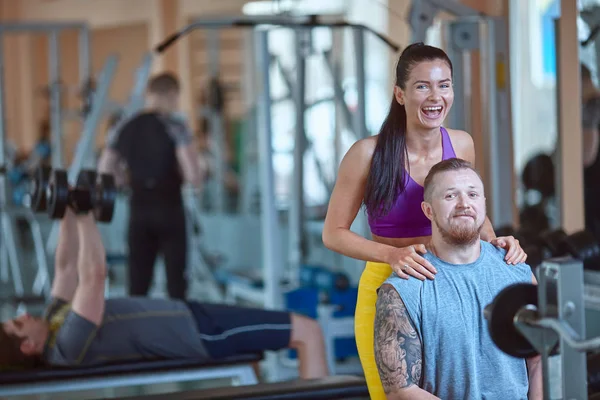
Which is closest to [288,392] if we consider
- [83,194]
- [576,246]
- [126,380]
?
[126,380]

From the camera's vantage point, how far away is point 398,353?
1.50 meters

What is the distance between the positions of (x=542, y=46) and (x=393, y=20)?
972mm

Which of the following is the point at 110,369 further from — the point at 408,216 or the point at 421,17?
the point at 421,17

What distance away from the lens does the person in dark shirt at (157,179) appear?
379 cm

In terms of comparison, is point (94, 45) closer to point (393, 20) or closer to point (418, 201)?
point (393, 20)

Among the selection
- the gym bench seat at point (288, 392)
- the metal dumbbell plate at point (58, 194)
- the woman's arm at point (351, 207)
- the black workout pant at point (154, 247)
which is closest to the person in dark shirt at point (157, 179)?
the black workout pant at point (154, 247)

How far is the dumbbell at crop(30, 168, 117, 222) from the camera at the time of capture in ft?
8.06

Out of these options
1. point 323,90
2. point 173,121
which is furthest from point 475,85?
point 323,90

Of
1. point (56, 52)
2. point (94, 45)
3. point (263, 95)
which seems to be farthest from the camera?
point (94, 45)

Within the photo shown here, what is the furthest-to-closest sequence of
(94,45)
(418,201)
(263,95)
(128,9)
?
(94,45), (128,9), (263,95), (418,201)

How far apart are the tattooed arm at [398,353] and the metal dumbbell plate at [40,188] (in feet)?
4.47

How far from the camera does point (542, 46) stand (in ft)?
14.4

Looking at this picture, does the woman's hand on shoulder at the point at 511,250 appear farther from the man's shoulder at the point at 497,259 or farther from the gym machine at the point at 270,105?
the gym machine at the point at 270,105

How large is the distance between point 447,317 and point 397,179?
28 centimetres
